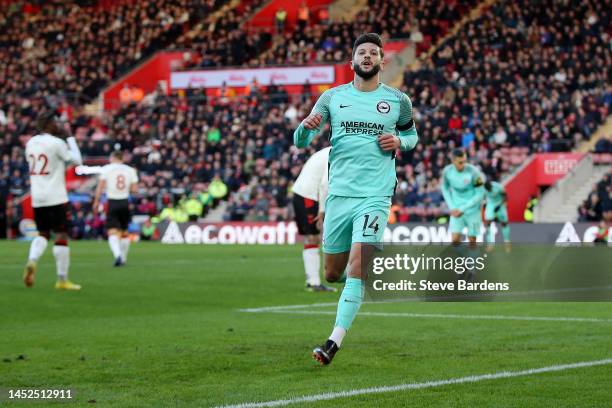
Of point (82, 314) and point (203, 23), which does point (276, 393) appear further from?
point (203, 23)

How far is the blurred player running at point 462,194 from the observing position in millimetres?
19062

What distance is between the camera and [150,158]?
151 feet

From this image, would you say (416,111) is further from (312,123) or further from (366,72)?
(312,123)

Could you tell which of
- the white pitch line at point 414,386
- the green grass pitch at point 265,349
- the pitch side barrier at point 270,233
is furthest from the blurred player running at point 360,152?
the pitch side barrier at point 270,233

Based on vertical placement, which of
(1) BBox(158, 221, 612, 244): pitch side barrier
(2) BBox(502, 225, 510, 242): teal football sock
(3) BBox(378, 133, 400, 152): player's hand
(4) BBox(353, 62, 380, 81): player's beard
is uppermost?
(4) BBox(353, 62, 380, 81): player's beard

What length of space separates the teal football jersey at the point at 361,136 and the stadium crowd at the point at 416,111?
2914 centimetres

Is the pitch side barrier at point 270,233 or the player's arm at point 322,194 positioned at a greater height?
the player's arm at point 322,194

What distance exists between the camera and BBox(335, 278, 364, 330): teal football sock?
28.3ft

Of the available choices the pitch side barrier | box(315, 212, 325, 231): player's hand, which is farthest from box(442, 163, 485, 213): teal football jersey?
the pitch side barrier

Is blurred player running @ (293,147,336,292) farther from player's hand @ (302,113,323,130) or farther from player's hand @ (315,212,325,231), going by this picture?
player's hand @ (302,113,323,130)

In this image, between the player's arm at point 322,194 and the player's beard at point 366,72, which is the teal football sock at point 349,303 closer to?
the player's beard at point 366,72

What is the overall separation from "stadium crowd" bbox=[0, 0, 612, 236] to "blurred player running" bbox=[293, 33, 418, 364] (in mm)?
29133

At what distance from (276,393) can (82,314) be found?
21.5 ft

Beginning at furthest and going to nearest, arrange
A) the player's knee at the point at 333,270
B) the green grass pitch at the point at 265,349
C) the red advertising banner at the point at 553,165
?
the red advertising banner at the point at 553,165 < the player's knee at the point at 333,270 < the green grass pitch at the point at 265,349
